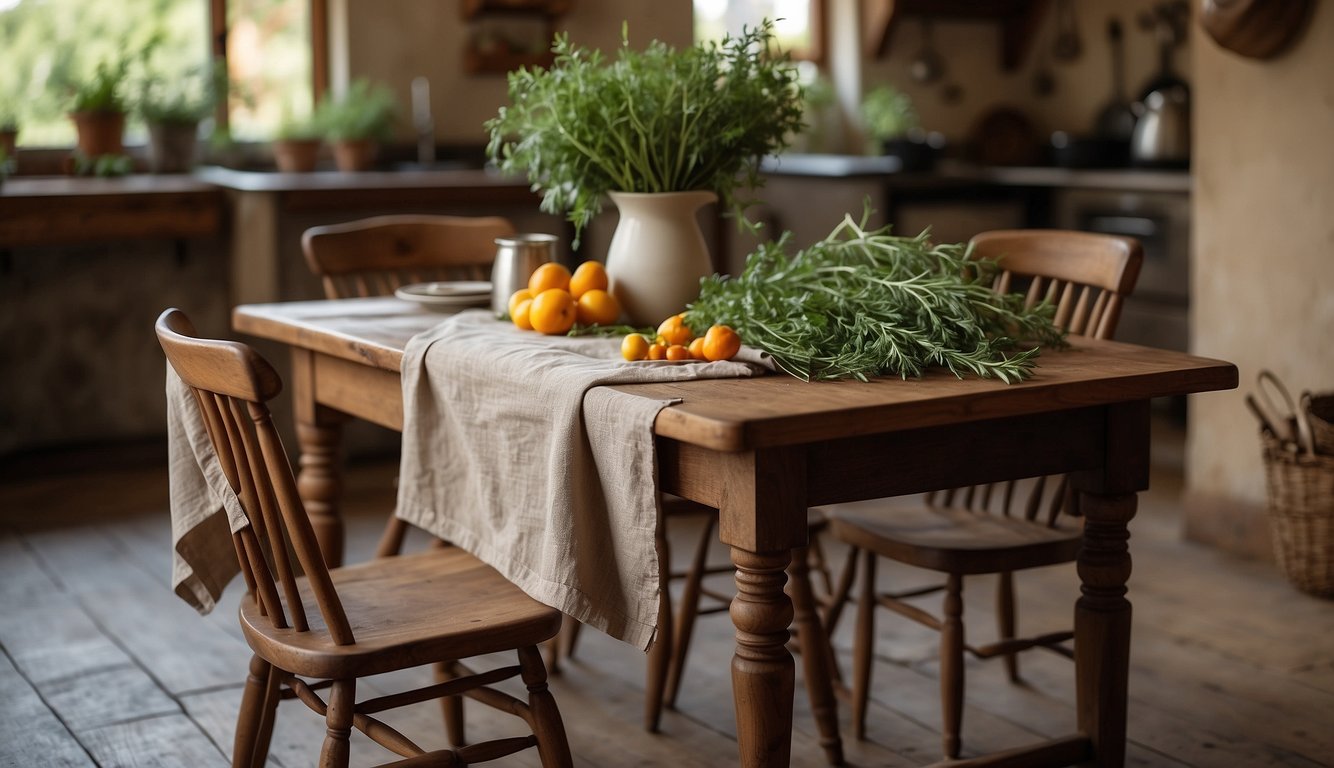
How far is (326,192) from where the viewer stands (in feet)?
15.0

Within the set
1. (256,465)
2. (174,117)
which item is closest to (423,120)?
(174,117)

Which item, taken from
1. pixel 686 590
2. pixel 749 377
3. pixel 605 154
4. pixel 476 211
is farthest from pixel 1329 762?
pixel 476 211

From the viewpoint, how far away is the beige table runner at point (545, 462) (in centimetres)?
181

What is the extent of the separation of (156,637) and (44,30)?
294 cm

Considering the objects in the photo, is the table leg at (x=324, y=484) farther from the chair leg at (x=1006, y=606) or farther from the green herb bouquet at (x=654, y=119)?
the chair leg at (x=1006, y=606)

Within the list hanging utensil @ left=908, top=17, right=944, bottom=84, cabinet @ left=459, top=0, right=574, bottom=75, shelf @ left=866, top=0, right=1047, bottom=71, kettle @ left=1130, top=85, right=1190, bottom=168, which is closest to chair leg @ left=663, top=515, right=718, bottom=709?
cabinet @ left=459, top=0, right=574, bottom=75

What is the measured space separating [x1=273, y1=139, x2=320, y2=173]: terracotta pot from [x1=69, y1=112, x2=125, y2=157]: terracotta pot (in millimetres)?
541

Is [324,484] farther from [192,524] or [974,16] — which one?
[974,16]

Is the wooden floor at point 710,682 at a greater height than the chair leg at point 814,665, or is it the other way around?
the chair leg at point 814,665

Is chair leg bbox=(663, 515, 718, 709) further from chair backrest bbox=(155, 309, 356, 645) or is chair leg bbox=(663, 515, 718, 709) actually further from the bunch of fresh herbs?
chair backrest bbox=(155, 309, 356, 645)

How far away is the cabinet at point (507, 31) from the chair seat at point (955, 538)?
3563mm

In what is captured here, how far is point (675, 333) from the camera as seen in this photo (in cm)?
205

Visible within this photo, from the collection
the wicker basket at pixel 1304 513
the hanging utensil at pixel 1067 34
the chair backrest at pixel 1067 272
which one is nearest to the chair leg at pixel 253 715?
the chair backrest at pixel 1067 272

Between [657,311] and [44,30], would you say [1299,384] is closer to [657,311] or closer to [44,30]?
[657,311]
